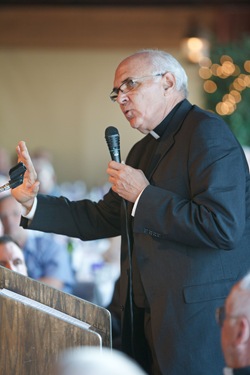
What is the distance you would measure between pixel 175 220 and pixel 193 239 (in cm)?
9

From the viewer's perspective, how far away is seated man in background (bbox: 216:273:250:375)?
183 cm

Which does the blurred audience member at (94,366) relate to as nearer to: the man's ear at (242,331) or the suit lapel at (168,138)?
the man's ear at (242,331)

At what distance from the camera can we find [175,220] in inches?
106

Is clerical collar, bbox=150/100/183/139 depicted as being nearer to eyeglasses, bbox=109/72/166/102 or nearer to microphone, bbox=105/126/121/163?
eyeglasses, bbox=109/72/166/102

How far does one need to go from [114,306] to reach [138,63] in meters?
1.72

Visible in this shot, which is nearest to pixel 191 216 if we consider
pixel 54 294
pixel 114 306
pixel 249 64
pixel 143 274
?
pixel 143 274

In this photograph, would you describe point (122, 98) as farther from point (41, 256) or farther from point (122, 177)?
point (41, 256)

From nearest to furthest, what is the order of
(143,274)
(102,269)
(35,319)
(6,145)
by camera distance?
(35,319)
(143,274)
(102,269)
(6,145)

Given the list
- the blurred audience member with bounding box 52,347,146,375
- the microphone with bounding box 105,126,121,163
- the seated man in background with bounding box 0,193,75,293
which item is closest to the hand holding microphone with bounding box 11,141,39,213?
the microphone with bounding box 105,126,121,163

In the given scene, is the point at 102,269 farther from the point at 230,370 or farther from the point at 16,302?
the point at 230,370

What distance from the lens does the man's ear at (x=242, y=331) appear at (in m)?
1.83

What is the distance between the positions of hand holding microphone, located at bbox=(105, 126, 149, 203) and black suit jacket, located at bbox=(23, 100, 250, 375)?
0.04 meters

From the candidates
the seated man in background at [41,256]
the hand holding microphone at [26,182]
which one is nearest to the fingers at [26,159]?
the hand holding microphone at [26,182]

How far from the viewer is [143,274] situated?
2873 millimetres
